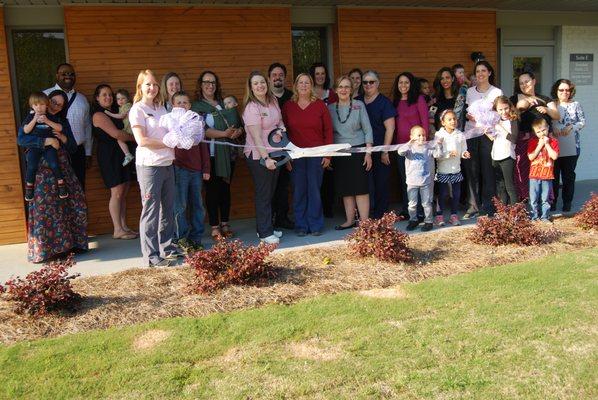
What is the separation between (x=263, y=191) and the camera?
693 cm

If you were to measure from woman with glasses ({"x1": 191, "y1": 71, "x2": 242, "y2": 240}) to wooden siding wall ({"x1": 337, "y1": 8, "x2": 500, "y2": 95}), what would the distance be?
2451 mm

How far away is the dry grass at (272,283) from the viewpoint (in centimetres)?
462

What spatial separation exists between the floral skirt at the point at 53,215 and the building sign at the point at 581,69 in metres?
8.73

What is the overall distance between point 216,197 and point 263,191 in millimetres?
628

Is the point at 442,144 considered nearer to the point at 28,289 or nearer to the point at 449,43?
the point at 449,43

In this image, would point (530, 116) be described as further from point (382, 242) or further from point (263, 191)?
point (263, 191)

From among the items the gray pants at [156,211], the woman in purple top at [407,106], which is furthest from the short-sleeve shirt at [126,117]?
the woman in purple top at [407,106]

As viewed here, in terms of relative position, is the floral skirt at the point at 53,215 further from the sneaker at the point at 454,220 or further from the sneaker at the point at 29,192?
the sneaker at the point at 454,220

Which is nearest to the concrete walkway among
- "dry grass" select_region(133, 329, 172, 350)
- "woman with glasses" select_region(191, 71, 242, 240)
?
"woman with glasses" select_region(191, 71, 242, 240)

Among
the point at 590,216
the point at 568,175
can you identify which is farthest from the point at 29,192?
the point at 568,175

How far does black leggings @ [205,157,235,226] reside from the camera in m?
7.09

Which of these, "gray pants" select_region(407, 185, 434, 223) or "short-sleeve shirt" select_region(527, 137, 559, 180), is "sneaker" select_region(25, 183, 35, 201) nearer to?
"gray pants" select_region(407, 185, 434, 223)

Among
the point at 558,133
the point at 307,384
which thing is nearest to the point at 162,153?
the point at 307,384

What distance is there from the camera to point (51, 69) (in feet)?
25.2
